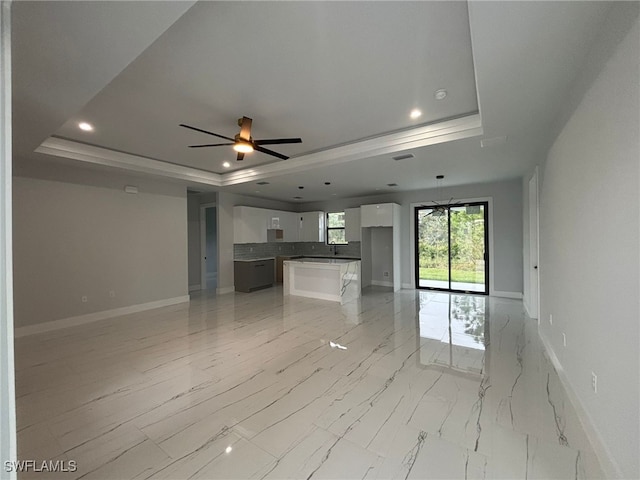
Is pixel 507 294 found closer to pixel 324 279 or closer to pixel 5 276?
pixel 324 279

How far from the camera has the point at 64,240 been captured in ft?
15.2

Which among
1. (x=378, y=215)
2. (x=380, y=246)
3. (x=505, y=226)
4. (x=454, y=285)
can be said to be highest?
(x=378, y=215)

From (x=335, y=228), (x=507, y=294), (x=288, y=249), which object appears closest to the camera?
(x=507, y=294)

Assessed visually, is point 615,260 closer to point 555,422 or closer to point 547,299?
point 555,422

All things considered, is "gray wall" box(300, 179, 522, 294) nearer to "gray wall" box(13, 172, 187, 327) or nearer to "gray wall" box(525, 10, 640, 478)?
"gray wall" box(525, 10, 640, 478)

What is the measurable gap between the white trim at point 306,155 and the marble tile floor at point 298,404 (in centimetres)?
269

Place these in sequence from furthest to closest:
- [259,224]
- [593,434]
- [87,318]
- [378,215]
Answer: [259,224] → [378,215] → [87,318] → [593,434]

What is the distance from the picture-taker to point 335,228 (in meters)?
9.22

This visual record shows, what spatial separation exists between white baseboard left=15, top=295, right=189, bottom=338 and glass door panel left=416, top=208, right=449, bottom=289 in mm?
6142

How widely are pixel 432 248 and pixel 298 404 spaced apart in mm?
6031

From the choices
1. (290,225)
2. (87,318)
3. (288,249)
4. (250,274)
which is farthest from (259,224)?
(87,318)

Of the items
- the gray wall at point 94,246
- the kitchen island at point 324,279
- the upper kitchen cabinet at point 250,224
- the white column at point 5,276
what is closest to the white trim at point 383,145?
the upper kitchen cabinet at point 250,224

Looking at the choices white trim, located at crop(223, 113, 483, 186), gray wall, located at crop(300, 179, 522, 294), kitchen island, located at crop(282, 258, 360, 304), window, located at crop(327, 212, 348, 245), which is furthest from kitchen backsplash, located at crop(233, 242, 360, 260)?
gray wall, located at crop(300, 179, 522, 294)

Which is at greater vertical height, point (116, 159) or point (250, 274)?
point (116, 159)
